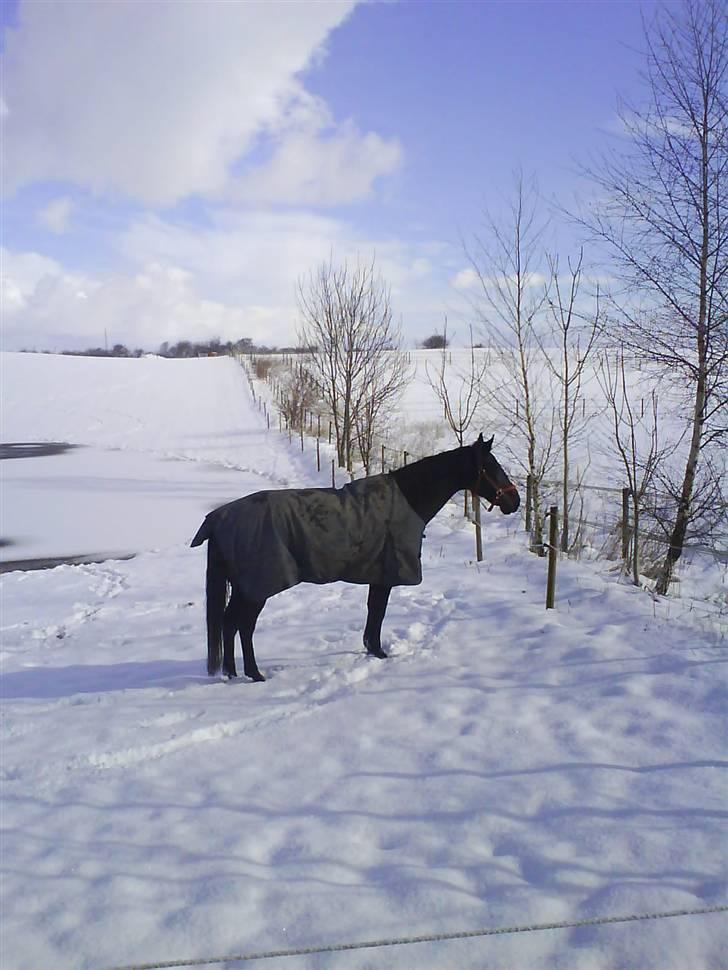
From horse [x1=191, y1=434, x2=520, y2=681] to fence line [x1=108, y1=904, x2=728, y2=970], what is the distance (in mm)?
2381

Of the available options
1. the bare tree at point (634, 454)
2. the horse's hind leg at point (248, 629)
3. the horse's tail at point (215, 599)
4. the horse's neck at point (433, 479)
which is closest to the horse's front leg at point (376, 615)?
the horse's neck at point (433, 479)

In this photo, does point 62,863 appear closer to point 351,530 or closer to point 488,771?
point 488,771

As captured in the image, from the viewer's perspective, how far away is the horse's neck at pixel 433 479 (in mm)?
4969

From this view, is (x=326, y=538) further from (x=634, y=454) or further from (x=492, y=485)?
(x=634, y=454)

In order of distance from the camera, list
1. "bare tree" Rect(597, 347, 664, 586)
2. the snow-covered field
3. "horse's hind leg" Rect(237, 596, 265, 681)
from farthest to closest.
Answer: "bare tree" Rect(597, 347, 664, 586), "horse's hind leg" Rect(237, 596, 265, 681), the snow-covered field

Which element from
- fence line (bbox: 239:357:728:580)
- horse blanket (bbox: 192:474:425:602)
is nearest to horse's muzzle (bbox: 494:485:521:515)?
horse blanket (bbox: 192:474:425:602)

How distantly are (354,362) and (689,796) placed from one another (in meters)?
16.2

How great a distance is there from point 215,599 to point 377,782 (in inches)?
78.2

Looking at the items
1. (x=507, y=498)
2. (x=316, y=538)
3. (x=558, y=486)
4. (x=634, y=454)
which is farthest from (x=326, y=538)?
(x=558, y=486)

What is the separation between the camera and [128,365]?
69062mm

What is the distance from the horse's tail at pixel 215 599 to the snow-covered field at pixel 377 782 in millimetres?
255

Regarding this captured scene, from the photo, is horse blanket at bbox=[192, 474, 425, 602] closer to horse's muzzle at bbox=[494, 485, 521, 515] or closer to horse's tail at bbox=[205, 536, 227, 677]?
horse's tail at bbox=[205, 536, 227, 677]

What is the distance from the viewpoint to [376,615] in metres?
5.01

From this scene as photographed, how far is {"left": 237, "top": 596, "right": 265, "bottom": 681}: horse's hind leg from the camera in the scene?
15.6 feet
